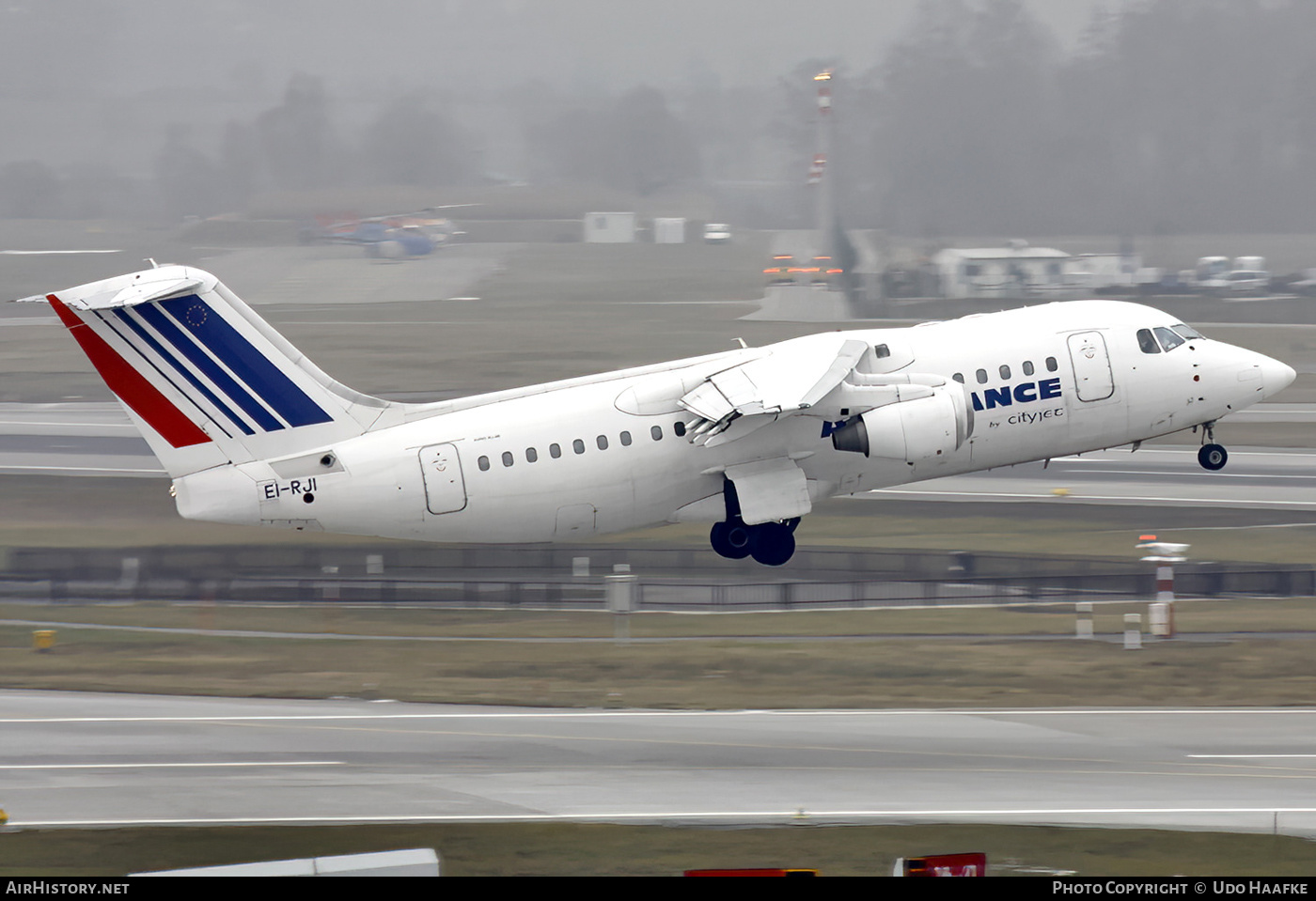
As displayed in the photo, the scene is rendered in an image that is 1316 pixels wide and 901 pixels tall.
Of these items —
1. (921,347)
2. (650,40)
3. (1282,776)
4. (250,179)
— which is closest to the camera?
(1282,776)

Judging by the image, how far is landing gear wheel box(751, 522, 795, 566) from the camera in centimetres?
3195

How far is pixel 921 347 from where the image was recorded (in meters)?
31.3

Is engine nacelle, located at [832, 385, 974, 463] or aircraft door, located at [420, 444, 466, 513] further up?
engine nacelle, located at [832, 385, 974, 463]

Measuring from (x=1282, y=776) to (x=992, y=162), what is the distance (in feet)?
225

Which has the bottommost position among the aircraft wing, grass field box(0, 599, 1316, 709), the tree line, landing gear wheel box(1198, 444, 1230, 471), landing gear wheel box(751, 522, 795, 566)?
grass field box(0, 599, 1316, 709)

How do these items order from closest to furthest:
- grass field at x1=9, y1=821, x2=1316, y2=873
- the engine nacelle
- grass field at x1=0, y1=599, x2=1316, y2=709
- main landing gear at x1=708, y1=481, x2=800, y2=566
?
grass field at x1=9, y1=821, x2=1316, y2=873, grass field at x1=0, y1=599, x2=1316, y2=709, the engine nacelle, main landing gear at x1=708, y1=481, x2=800, y2=566

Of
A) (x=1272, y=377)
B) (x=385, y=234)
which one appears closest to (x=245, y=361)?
(x=1272, y=377)

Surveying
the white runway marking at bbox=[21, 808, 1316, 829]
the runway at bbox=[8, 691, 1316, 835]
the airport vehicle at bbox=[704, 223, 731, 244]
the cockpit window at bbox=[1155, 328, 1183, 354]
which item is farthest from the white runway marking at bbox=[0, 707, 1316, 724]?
the airport vehicle at bbox=[704, 223, 731, 244]

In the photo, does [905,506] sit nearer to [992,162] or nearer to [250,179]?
[992,162]

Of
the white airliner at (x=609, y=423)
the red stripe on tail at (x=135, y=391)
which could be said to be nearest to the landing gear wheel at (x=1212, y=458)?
the white airliner at (x=609, y=423)

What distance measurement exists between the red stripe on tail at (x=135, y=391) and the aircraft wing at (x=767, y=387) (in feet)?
31.0

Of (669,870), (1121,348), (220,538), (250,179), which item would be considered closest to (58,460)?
(220,538)

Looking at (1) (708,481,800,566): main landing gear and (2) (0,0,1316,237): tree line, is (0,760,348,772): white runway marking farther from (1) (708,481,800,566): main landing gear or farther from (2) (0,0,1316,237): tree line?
(2) (0,0,1316,237): tree line

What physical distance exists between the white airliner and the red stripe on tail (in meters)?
0.03
